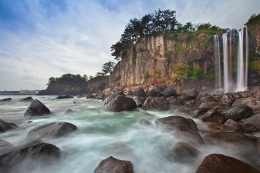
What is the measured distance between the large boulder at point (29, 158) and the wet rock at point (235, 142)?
13.9 ft

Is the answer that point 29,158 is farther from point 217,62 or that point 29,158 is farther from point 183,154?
point 217,62

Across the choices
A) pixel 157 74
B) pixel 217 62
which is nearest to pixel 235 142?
pixel 157 74

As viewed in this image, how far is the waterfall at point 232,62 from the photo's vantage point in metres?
21.7

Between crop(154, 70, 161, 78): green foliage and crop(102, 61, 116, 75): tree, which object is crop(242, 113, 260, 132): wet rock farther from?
crop(102, 61, 116, 75): tree

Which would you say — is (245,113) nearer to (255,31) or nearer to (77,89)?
(255,31)

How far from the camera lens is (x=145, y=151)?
162 inches

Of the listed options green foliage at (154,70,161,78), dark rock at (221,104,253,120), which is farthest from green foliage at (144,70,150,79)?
dark rock at (221,104,253,120)

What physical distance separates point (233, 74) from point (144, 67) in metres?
14.9

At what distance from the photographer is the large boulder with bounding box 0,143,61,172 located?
10.2 feet

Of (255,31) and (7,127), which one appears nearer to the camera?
(7,127)

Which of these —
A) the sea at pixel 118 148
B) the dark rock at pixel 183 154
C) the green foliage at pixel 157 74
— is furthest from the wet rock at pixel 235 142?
the green foliage at pixel 157 74

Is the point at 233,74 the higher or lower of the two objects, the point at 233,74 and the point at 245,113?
the higher

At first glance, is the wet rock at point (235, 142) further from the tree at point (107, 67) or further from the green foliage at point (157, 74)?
the tree at point (107, 67)

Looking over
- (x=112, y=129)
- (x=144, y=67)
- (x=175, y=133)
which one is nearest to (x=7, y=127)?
(x=112, y=129)
